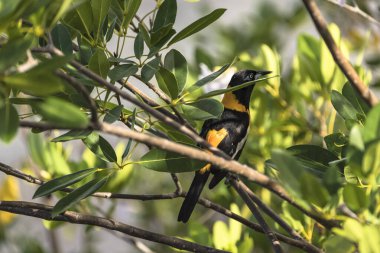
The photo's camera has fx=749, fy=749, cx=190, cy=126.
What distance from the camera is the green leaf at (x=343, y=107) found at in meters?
2.24

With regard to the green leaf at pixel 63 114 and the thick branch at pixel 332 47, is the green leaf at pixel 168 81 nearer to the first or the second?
the thick branch at pixel 332 47

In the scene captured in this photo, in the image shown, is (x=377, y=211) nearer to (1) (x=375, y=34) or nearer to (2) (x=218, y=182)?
(2) (x=218, y=182)

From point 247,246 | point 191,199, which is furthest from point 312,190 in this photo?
point 191,199

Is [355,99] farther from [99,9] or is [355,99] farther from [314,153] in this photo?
[99,9]

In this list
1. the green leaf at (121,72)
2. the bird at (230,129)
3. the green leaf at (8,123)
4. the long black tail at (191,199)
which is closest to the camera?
the green leaf at (8,123)

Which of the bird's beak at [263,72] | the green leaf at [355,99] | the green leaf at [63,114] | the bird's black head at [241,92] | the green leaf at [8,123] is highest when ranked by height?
the green leaf at [63,114]

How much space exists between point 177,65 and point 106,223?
58 centimetres

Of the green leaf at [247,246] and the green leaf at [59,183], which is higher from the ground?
the green leaf at [59,183]

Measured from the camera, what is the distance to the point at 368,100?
173cm

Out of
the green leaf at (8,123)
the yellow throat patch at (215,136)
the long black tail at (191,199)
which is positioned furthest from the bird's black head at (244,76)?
the green leaf at (8,123)

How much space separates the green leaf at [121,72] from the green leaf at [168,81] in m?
0.13

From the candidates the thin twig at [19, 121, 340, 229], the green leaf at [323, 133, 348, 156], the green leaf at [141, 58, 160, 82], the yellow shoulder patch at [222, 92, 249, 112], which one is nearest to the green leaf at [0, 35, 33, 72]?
the thin twig at [19, 121, 340, 229]

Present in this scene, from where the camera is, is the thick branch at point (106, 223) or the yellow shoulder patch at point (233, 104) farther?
the yellow shoulder patch at point (233, 104)

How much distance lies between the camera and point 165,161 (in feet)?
7.32
